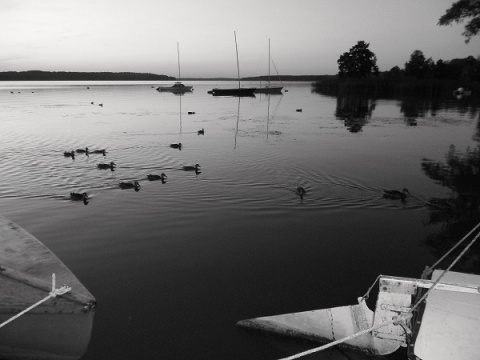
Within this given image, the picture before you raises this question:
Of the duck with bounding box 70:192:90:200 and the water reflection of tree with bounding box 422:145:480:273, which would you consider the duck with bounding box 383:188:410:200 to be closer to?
the water reflection of tree with bounding box 422:145:480:273

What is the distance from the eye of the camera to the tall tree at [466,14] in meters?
27.5

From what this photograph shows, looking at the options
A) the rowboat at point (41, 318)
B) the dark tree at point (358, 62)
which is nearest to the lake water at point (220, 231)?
the rowboat at point (41, 318)

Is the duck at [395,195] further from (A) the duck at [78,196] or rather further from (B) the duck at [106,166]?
Result: (B) the duck at [106,166]

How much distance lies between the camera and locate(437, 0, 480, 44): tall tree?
1082 inches

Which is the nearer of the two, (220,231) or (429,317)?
(429,317)

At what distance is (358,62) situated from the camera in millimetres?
102250

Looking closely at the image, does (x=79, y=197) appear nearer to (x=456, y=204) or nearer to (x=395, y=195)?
(x=395, y=195)

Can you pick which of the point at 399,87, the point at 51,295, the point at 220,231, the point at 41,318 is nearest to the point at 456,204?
the point at 220,231

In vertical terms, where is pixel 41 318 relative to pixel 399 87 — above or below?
below

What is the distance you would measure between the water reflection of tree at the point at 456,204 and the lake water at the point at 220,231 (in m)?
0.18

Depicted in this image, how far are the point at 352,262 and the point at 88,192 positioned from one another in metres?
10.9

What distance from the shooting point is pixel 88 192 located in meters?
13.9

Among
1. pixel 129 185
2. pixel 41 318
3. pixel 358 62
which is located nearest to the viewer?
pixel 41 318

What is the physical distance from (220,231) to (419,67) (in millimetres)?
113982
